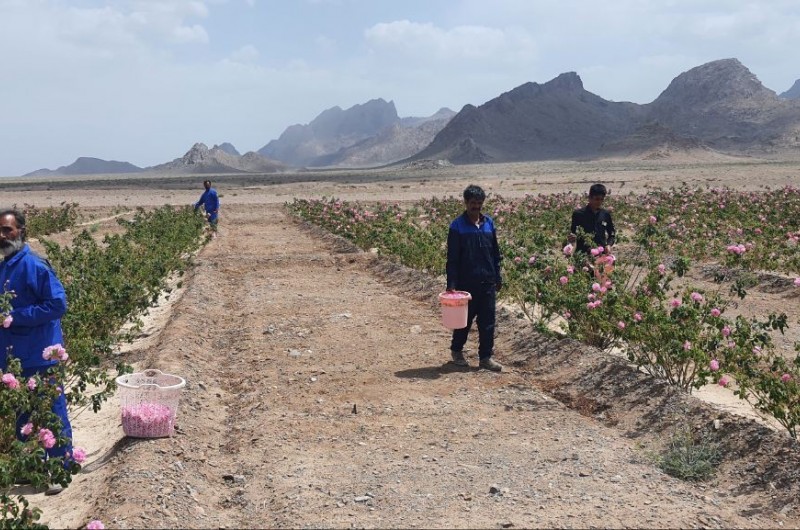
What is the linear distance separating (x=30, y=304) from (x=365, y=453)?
2.35 meters

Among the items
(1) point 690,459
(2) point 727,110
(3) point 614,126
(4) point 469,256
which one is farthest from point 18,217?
(3) point 614,126

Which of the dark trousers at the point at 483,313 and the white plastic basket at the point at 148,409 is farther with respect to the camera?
the dark trousers at the point at 483,313

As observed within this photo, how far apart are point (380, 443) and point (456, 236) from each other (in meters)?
2.28

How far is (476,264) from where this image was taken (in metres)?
7.25

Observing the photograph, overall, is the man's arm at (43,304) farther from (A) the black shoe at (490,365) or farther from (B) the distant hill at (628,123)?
(B) the distant hill at (628,123)

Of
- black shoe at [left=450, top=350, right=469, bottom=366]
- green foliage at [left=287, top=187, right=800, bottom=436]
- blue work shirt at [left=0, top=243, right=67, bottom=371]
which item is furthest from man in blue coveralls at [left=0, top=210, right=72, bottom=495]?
green foliage at [left=287, top=187, right=800, bottom=436]

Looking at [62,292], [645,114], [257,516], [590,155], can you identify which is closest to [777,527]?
[257,516]

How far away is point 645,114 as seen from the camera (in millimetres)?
164875

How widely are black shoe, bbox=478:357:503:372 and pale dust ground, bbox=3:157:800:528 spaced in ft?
0.56

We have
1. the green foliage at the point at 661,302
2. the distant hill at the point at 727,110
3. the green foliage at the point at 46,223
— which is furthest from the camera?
the distant hill at the point at 727,110

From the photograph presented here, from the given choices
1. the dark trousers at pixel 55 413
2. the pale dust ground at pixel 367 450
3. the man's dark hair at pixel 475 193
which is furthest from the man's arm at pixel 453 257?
the dark trousers at pixel 55 413

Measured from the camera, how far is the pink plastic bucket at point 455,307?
277 inches

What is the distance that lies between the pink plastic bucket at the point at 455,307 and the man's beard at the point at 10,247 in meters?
3.44

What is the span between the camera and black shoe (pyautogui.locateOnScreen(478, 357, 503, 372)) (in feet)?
24.4
